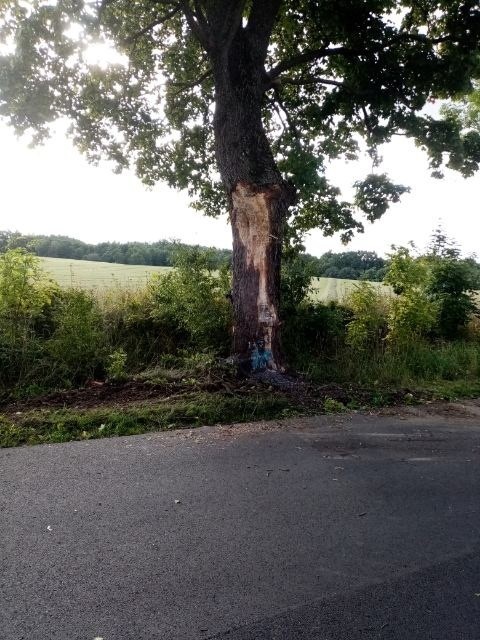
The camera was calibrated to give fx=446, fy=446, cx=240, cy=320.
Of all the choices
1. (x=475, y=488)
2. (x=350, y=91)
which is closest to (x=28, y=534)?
(x=475, y=488)

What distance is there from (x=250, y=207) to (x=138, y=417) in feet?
13.0

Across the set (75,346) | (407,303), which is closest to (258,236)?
(75,346)

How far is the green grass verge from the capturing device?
500 centimetres

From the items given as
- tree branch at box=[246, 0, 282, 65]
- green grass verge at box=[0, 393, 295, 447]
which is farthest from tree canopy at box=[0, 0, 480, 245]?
green grass verge at box=[0, 393, 295, 447]

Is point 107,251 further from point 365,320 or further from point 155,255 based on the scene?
point 365,320

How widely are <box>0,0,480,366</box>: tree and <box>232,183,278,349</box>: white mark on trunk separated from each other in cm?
2

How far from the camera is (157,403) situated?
20.0ft

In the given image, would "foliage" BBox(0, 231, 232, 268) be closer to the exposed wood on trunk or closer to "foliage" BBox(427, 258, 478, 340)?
the exposed wood on trunk

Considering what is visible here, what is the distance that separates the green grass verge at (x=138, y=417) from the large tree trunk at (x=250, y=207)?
1.35 m

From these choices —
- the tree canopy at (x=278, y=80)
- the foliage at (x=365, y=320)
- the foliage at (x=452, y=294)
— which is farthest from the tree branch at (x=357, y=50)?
the foliage at (x=452, y=294)

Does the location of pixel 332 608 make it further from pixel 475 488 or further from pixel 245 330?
pixel 245 330

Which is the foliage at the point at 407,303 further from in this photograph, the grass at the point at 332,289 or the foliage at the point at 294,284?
the foliage at the point at 294,284

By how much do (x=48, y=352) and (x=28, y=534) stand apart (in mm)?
4909

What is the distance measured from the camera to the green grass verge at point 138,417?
16.4ft
